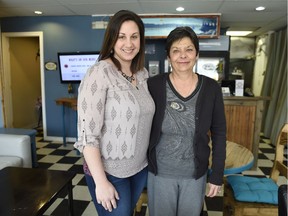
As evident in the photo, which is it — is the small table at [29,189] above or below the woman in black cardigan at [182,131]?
below

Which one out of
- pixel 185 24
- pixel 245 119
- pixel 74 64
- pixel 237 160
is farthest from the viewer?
pixel 74 64

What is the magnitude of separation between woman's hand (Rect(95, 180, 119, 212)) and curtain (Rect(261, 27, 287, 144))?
4.24 m

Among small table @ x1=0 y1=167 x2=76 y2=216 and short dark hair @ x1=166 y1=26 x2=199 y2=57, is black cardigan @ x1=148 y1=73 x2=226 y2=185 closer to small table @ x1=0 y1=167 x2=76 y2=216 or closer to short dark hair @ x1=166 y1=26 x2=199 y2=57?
short dark hair @ x1=166 y1=26 x2=199 y2=57

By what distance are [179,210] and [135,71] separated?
76 centimetres

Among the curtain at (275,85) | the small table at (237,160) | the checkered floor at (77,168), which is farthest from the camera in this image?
the curtain at (275,85)

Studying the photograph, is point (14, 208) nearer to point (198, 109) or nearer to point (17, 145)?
point (198, 109)

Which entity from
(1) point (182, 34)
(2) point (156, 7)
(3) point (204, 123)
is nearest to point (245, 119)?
(2) point (156, 7)

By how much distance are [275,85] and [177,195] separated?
4.48 meters

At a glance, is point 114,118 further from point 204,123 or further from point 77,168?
point 77,168

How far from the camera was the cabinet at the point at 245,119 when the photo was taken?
317 cm

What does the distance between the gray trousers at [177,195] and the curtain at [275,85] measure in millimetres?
3870

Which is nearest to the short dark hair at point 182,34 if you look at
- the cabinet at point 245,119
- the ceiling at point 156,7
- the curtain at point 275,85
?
the cabinet at point 245,119

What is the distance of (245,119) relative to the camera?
3205 mm

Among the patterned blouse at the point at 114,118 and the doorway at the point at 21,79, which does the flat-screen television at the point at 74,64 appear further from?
the patterned blouse at the point at 114,118
